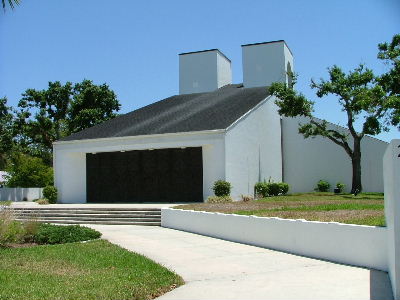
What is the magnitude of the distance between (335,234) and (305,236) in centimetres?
111

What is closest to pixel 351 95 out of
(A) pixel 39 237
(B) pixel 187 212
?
(B) pixel 187 212

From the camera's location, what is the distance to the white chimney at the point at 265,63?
1414 inches

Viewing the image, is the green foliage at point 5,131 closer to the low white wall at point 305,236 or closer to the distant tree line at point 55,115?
the distant tree line at point 55,115

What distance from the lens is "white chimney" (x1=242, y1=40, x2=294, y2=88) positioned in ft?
118

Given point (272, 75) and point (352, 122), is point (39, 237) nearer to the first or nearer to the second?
point (352, 122)

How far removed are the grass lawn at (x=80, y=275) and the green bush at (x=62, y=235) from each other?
1.77m

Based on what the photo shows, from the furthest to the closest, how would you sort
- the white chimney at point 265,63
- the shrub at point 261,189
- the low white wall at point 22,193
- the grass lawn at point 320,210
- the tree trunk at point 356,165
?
the low white wall at point 22,193 < the white chimney at point 265,63 < the tree trunk at point 356,165 < the shrub at point 261,189 < the grass lawn at point 320,210

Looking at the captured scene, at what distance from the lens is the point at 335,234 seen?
10438 millimetres

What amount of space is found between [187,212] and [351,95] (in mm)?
14965

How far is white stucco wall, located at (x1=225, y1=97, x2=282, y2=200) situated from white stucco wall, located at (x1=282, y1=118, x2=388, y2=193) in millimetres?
1084

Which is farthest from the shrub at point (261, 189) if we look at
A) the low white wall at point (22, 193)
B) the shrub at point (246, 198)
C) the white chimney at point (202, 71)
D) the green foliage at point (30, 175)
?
the green foliage at point (30, 175)

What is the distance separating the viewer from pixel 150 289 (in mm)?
7625

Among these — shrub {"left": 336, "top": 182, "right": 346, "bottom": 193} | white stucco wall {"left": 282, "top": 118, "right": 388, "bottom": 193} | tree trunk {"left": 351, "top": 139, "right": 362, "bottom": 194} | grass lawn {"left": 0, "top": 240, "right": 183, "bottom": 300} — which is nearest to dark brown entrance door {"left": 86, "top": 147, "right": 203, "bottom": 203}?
tree trunk {"left": 351, "top": 139, "right": 362, "bottom": 194}

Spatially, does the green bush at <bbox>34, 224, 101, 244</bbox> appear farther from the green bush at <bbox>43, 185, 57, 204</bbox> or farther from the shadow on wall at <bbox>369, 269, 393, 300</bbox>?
the green bush at <bbox>43, 185, 57, 204</bbox>
